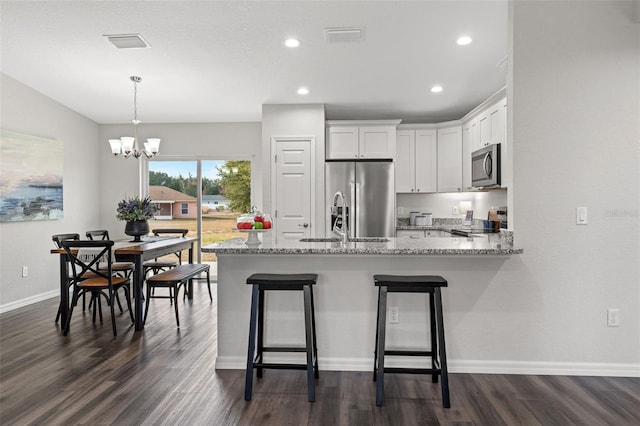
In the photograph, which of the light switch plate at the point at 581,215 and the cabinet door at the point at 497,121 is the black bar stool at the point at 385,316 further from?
the cabinet door at the point at 497,121

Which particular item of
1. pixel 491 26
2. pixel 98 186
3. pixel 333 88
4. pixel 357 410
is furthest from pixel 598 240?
pixel 98 186

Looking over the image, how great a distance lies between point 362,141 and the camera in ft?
18.4

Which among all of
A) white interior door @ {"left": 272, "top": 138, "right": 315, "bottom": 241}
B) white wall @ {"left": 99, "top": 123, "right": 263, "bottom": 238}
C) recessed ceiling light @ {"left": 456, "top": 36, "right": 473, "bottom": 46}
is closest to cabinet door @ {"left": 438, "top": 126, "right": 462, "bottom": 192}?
white interior door @ {"left": 272, "top": 138, "right": 315, "bottom": 241}

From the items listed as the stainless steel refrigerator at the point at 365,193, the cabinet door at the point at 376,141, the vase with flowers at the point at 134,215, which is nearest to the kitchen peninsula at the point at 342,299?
the vase with flowers at the point at 134,215

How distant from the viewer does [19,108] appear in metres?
4.65

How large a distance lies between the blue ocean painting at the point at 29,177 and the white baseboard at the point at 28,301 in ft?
3.09

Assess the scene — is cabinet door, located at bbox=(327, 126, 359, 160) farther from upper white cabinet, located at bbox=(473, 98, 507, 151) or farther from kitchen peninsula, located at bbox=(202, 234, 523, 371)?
kitchen peninsula, located at bbox=(202, 234, 523, 371)

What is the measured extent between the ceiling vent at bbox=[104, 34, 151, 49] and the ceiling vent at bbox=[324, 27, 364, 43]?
1540 millimetres

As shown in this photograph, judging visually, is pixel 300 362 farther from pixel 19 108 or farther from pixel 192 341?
pixel 19 108

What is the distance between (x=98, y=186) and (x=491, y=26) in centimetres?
583

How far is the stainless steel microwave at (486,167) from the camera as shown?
14.1 ft

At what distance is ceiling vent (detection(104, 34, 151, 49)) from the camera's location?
3.30 meters

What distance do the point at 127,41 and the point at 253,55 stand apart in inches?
41.7

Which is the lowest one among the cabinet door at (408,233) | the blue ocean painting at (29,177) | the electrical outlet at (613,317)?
the electrical outlet at (613,317)
